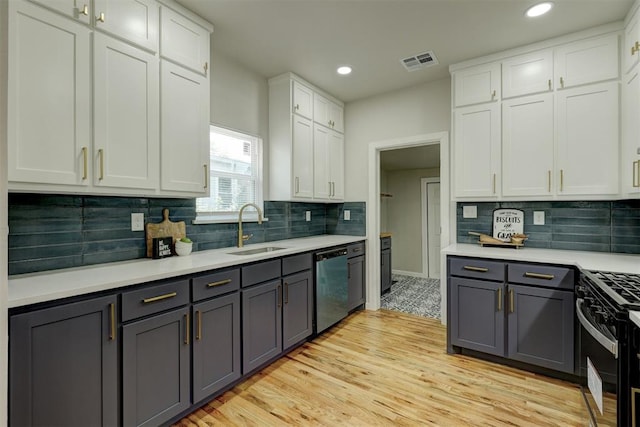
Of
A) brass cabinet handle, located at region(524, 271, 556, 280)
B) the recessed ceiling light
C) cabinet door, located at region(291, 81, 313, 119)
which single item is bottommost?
brass cabinet handle, located at region(524, 271, 556, 280)

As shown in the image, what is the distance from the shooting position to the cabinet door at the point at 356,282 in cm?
355

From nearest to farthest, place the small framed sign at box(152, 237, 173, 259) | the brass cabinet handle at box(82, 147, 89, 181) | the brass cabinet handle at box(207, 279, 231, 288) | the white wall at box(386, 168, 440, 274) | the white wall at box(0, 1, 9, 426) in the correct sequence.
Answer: the white wall at box(0, 1, 9, 426), the brass cabinet handle at box(82, 147, 89, 181), the brass cabinet handle at box(207, 279, 231, 288), the small framed sign at box(152, 237, 173, 259), the white wall at box(386, 168, 440, 274)

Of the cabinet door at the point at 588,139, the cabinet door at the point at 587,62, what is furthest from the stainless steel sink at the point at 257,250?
the cabinet door at the point at 587,62

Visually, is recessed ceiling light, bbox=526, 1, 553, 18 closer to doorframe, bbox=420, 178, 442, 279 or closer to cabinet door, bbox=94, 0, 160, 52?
cabinet door, bbox=94, 0, 160, 52

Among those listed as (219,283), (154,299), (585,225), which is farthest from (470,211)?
(154,299)

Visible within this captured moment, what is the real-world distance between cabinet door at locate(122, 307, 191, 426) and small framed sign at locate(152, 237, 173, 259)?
587 mm

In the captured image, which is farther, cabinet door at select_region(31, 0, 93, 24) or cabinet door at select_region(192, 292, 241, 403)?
cabinet door at select_region(192, 292, 241, 403)

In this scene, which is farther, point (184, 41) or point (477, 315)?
point (477, 315)

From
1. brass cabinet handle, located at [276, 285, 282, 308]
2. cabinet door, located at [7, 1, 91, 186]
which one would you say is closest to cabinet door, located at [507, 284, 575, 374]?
brass cabinet handle, located at [276, 285, 282, 308]

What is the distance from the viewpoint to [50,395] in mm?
1309

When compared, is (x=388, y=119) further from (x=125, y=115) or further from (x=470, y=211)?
(x=125, y=115)

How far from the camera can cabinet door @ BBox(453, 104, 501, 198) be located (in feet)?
9.22

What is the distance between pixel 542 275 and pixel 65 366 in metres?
2.89

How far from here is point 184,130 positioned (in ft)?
7.30
